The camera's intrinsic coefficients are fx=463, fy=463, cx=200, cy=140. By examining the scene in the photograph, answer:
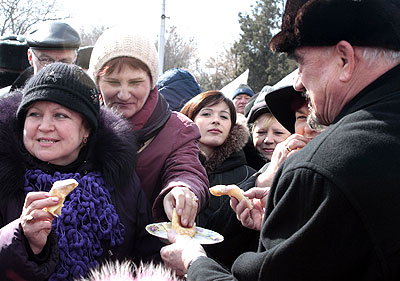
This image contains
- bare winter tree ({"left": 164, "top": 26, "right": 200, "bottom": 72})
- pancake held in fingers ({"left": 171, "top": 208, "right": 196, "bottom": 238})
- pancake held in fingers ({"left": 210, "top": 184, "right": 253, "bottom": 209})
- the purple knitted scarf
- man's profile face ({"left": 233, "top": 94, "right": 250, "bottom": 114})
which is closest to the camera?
the purple knitted scarf

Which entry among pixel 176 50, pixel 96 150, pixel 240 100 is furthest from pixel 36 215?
pixel 176 50

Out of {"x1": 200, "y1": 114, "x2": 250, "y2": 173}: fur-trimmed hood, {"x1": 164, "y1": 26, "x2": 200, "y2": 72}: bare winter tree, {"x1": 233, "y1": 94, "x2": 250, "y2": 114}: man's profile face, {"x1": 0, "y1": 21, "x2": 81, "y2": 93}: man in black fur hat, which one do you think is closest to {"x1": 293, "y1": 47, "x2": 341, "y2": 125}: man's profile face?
{"x1": 200, "y1": 114, "x2": 250, "y2": 173}: fur-trimmed hood

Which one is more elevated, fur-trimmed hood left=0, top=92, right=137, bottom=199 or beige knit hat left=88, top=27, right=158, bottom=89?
beige knit hat left=88, top=27, right=158, bottom=89

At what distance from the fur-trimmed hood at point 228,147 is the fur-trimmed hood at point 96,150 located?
133 cm

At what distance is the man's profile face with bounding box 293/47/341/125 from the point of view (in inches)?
62.5

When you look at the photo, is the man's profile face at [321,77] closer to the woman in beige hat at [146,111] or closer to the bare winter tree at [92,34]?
the woman in beige hat at [146,111]

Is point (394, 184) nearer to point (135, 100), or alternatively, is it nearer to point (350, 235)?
point (350, 235)

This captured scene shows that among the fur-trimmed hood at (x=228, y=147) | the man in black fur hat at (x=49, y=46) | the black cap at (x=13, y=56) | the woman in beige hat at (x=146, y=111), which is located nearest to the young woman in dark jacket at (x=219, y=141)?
the fur-trimmed hood at (x=228, y=147)

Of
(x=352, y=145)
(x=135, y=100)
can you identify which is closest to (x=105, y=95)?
(x=135, y=100)

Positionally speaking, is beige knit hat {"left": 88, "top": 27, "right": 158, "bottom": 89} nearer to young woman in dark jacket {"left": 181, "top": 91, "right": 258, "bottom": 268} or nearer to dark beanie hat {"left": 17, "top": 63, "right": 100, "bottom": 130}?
dark beanie hat {"left": 17, "top": 63, "right": 100, "bottom": 130}

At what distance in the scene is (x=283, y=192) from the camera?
148 centimetres

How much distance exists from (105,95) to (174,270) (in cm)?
133

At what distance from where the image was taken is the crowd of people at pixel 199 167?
134cm

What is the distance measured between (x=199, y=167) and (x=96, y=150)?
646mm
